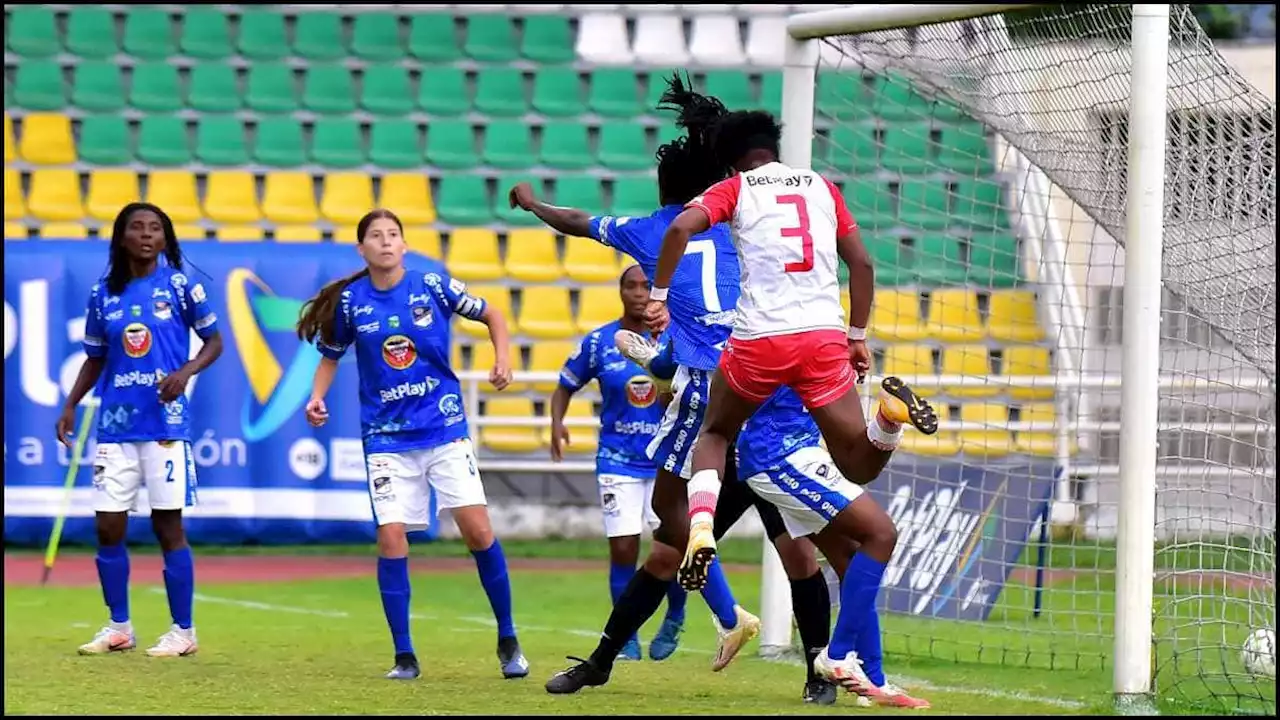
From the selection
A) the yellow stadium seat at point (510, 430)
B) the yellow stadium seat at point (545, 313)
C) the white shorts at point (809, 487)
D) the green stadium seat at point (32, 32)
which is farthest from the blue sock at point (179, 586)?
the green stadium seat at point (32, 32)

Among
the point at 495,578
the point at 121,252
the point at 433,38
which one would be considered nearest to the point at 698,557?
the point at 495,578

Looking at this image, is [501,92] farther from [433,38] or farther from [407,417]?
[407,417]

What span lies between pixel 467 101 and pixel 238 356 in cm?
468

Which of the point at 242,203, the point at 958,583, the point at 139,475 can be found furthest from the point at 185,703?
the point at 242,203

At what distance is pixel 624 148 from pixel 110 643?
9.53m

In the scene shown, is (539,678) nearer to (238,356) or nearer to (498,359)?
(498,359)

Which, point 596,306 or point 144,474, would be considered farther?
point 596,306

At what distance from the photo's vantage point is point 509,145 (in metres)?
17.4

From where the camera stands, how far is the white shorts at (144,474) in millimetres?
8828

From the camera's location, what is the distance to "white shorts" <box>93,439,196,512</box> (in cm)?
883

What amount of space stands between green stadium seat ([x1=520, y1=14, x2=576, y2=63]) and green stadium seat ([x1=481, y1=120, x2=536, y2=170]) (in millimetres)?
900

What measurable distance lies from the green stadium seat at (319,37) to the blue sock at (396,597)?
35.8 feet

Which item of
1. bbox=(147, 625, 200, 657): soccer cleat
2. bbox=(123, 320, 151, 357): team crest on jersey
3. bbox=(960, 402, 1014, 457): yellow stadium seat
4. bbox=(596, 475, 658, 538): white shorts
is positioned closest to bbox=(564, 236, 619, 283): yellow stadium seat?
bbox=(960, 402, 1014, 457): yellow stadium seat

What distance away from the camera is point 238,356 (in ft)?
45.9
